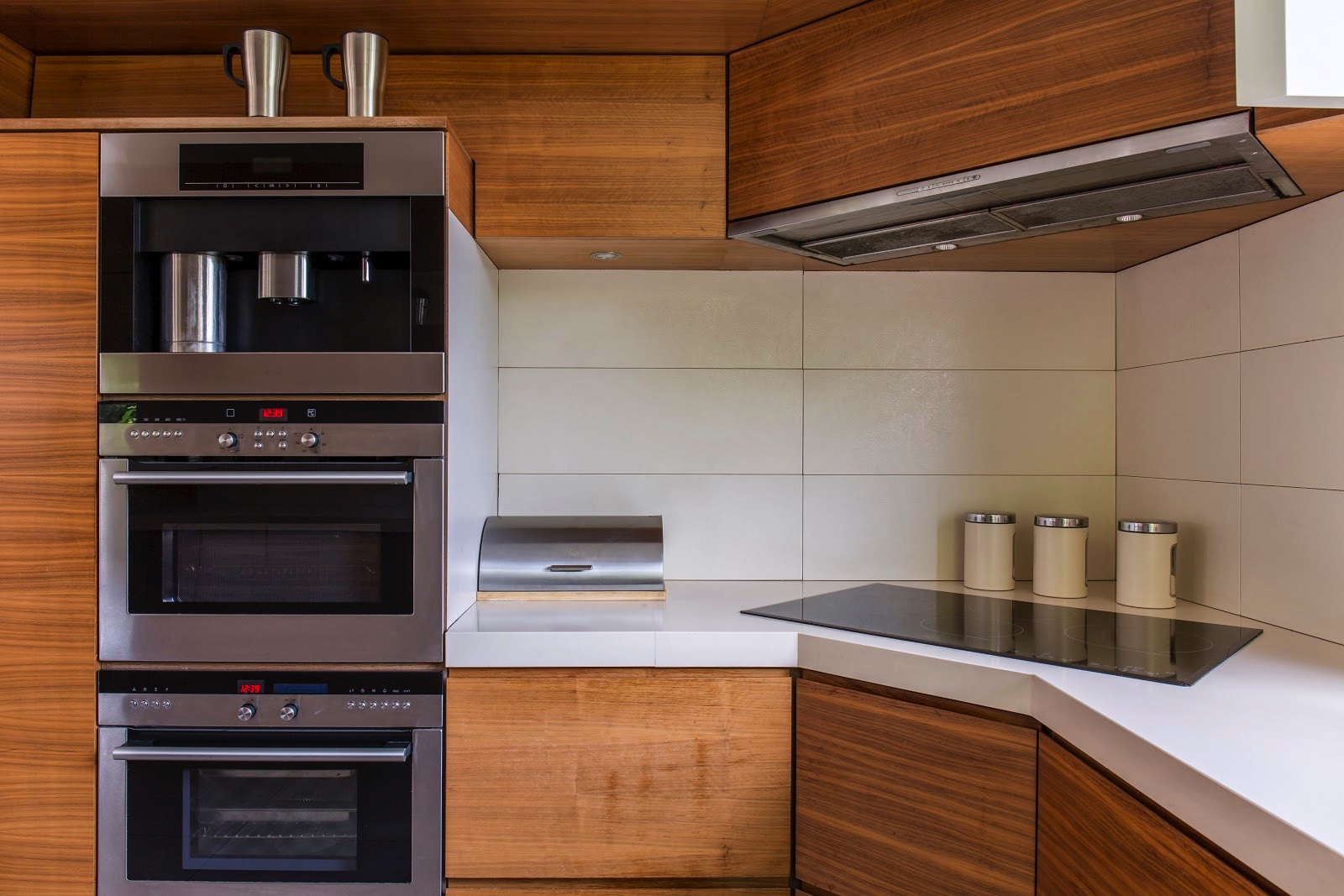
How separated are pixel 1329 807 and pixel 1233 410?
3.56 feet

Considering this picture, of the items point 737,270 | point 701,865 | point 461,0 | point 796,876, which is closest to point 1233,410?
point 737,270

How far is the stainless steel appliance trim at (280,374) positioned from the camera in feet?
5.00

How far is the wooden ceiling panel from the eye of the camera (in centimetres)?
155

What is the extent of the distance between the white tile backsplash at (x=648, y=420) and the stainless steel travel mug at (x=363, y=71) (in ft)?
2.26

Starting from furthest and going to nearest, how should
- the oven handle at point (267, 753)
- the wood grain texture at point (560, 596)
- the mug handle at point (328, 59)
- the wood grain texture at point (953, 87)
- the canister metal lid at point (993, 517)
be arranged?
the canister metal lid at point (993, 517), the wood grain texture at point (560, 596), the mug handle at point (328, 59), the oven handle at point (267, 753), the wood grain texture at point (953, 87)

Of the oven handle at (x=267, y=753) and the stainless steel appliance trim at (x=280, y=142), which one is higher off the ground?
the stainless steel appliance trim at (x=280, y=142)

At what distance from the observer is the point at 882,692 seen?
1.40 m

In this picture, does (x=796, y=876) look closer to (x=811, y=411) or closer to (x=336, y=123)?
(x=811, y=411)

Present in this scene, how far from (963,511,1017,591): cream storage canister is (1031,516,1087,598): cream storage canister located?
69mm

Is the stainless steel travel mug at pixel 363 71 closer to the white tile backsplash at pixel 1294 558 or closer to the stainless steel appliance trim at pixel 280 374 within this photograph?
the stainless steel appliance trim at pixel 280 374

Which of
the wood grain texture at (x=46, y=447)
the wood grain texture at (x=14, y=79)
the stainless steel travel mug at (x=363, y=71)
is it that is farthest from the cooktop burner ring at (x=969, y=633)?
the wood grain texture at (x=14, y=79)

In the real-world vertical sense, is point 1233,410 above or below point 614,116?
below

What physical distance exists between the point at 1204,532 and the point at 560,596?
134 centimetres

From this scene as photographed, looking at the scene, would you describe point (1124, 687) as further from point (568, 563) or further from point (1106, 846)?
point (568, 563)
